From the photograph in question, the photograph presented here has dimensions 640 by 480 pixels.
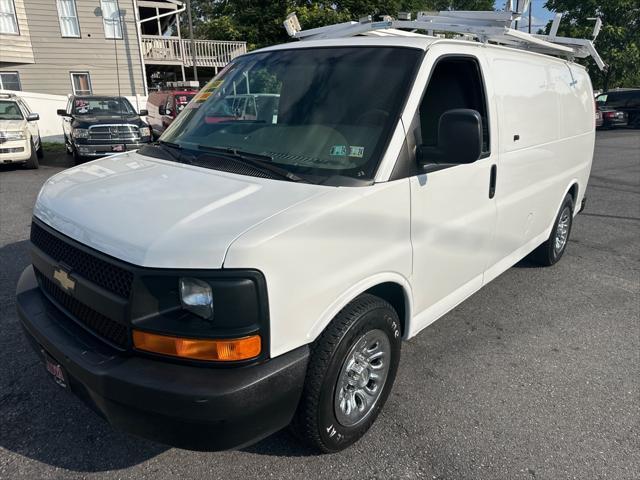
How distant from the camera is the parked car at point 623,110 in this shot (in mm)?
23172

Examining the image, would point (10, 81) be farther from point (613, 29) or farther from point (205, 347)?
point (613, 29)

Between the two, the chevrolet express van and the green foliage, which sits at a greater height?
the green foliage

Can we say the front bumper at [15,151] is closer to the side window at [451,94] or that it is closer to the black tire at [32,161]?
the black tire at [32,161]

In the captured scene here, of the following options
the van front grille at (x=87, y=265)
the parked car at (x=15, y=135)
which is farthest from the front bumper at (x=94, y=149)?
the van front grille at (x=87, y=265)

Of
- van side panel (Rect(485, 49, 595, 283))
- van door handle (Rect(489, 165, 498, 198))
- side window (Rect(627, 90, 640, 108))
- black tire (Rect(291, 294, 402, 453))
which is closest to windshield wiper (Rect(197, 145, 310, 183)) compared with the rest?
black tire (Rect(291, 294, 402, 453))

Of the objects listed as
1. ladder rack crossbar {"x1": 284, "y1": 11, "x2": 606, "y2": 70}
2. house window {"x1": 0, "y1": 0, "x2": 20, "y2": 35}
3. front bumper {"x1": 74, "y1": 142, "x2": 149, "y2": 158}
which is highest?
house window {"x1": 0, "y1": 0, "x2": 20, "y2": 35}

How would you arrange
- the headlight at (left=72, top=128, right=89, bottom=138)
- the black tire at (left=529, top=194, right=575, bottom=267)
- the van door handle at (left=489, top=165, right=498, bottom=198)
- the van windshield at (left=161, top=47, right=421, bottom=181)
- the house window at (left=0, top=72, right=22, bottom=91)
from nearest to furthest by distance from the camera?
1. the van windshield at (left=161, top=47, right=421, bottom=181)
2. the van door handle at (left=489, top=165, right=498, bottom=198)
3. the black tire at (left=529, top=194, right=575, bottom=267)
4. the headlight at (left=72, top=128, right=89, bottom=138)
5. the house window at (left=0, top=72, right=22, bottom=91)

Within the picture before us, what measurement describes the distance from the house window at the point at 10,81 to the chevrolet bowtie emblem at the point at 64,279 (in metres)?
20.7

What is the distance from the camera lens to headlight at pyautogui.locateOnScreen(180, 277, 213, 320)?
6.47 ft

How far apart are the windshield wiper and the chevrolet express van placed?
0.05 ft

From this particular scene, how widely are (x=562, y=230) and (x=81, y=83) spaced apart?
67.0ft

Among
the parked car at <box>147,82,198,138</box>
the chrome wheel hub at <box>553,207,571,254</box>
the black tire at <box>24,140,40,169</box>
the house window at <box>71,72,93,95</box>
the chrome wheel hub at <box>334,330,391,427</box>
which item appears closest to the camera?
the chrome wheel hub at <box>334,330,391,427</box>

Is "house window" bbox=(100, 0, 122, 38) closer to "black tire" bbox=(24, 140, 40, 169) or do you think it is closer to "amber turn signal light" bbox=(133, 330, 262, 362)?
"black tire" bbox=(24, 140, 40, 169)

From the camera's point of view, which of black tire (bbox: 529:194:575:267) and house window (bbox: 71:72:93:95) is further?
house window (bbox: 71:72:93:95)
